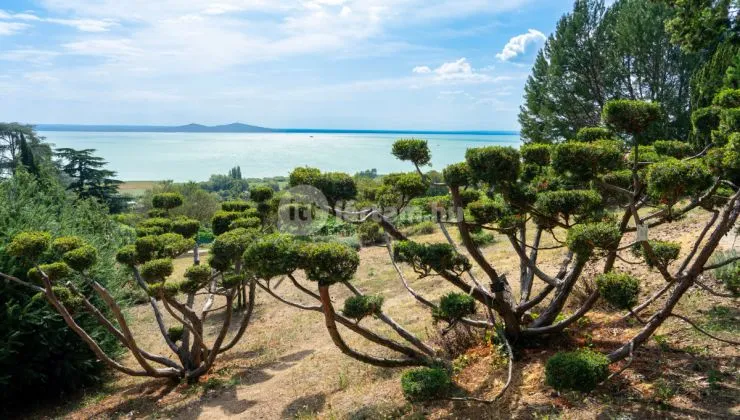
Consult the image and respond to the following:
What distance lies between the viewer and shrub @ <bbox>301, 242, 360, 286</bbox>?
535 centimetres

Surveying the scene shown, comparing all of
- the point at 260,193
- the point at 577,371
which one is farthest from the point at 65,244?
the point at 577,371

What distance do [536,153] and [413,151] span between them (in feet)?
5.34

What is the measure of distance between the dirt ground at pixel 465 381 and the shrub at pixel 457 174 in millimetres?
2397

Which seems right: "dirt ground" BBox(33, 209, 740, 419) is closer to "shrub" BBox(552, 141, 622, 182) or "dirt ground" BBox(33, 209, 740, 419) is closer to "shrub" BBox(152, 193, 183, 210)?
"shrub" BBox(552, 141, 622, 182)

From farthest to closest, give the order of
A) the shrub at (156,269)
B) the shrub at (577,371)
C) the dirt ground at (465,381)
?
the shrub at (156,269) → the dirt ground at (465,381) → the shrub at (577,371)

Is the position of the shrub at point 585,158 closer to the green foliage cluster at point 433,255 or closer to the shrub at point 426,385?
the green foliage cluster at point 433,255

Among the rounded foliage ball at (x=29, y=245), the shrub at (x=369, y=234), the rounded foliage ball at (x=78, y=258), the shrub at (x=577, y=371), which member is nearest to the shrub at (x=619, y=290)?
the shrub at (x=577, y=371)

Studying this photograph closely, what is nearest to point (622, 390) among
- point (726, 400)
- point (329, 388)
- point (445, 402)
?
point (726, 400)

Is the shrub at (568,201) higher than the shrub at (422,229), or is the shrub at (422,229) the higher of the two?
the shrub at (568,201)

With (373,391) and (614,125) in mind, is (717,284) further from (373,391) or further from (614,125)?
(373,391)

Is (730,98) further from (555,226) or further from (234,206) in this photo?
(234,206)

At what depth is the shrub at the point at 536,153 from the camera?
6.17 meters

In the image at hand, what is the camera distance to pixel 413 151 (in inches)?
244

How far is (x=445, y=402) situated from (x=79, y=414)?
6403 millimetres
